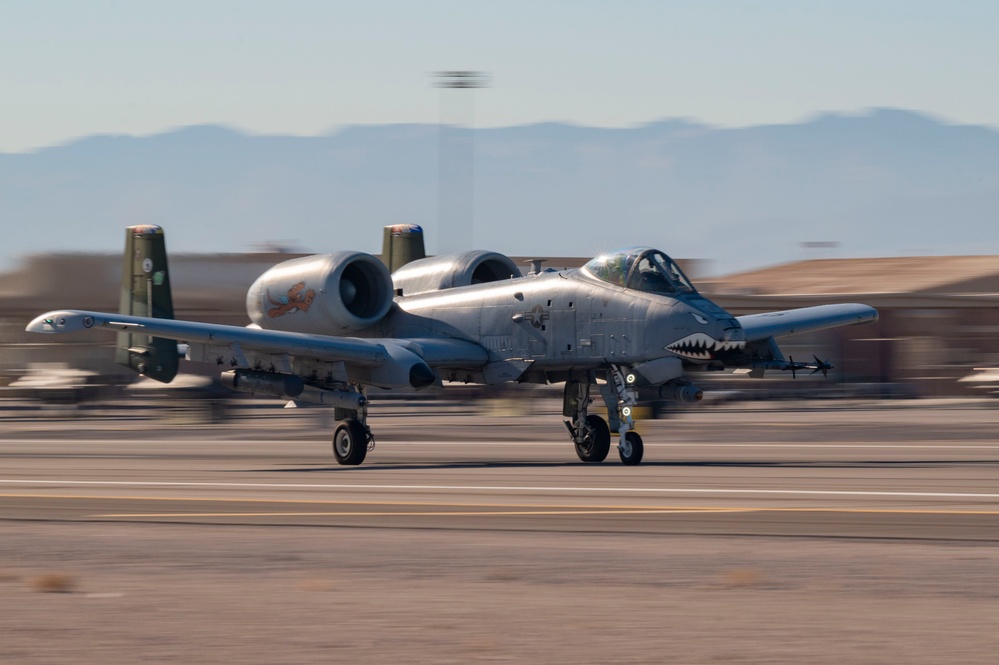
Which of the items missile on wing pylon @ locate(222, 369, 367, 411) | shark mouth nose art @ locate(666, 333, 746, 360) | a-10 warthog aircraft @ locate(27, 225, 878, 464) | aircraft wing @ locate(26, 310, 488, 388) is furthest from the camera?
missile on wing pylon @ locate(222, 369, 367, 411)

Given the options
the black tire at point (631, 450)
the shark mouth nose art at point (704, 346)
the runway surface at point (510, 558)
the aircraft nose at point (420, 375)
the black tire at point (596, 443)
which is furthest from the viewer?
the black tire at point (596, 443)

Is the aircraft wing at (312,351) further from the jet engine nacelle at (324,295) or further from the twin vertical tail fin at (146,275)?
the twin vertical tail fin at (146,275)

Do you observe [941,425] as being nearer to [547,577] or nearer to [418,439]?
[418,439]

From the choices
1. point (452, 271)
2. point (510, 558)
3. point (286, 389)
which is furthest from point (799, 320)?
point (510, 558)

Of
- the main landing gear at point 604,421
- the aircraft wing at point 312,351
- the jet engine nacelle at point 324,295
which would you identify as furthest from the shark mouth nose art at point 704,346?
the jet engine nacelle at point 324,295

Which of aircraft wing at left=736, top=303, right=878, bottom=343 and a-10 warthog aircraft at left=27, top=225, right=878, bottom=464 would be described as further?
aircraft wing at left=736, top=303, right=878, bottom=343

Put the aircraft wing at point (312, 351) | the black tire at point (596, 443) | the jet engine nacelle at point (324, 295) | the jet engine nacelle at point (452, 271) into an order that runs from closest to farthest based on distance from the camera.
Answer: the aircraft wing at point (312, 351)
the black tire at point (596, 443)
the jet engine nacelle at point (324, 295)
the jet engine nacelle at point (452, 271)

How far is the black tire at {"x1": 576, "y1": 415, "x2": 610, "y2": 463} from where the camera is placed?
75.0 ft

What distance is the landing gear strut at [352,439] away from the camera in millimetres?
22891

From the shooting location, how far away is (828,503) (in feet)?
51.2

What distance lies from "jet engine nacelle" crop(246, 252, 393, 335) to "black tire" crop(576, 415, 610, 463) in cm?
472

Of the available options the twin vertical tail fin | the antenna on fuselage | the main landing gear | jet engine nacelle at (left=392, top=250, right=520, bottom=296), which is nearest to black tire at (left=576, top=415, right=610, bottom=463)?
the main landing gear

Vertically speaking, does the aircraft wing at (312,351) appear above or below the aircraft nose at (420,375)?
above

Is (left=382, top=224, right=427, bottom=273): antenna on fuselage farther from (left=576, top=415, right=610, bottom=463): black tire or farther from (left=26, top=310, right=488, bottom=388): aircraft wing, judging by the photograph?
(left=576, top=415, right=610, bottom=463): black tire
